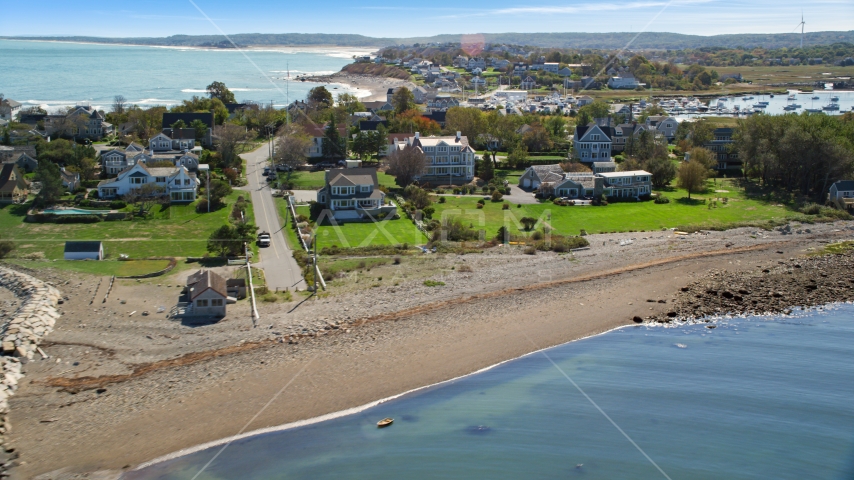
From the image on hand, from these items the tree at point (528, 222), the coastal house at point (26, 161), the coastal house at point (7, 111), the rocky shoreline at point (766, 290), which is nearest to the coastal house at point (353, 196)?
the tree at point (528, 222)

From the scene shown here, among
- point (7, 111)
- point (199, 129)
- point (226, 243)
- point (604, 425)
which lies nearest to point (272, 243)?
point (226, 243)

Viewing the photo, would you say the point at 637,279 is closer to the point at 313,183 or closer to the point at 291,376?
the point at 291,376

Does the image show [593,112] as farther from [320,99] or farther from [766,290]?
[766,290]

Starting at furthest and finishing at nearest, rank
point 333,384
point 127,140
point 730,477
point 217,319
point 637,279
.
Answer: point 127,140 → point 637,279 → point 217,319 → point 333,384 → point 730,477

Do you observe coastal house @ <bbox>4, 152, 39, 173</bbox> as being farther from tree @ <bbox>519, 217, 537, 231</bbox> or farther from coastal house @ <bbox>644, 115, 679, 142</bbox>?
coastal house @ <bbox>644, 115, 679, 142</bbox>

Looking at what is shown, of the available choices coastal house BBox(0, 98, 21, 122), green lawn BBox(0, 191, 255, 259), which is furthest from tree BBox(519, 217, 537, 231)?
coastal house BBox(0, 98, 21, 122)

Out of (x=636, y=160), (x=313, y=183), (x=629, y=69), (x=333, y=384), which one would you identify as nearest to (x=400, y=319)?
(x=333, y=384)
